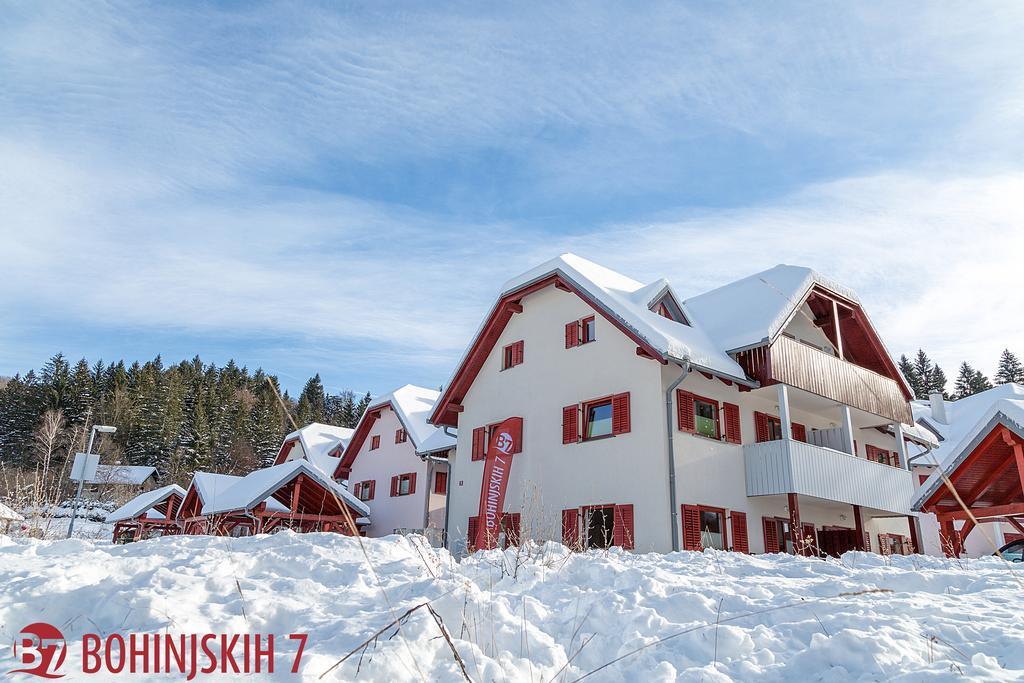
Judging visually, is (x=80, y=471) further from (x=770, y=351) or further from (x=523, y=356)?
(x=770, y=351)

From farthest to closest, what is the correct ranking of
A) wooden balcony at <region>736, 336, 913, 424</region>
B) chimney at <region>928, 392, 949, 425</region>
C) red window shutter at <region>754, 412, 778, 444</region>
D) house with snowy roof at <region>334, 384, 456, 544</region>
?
chimney at <region>928, 392, 949, 425</region>
house with snowy roof at <region>334, 384, 456, 544</region>
red window shutter at <region>754, 412, 778, 444</region>
wooden balcony at <region>736, 336, 913, 424</region>

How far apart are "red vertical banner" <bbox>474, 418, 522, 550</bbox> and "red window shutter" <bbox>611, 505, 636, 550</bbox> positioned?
10.8 feet

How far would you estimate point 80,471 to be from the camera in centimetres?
2011

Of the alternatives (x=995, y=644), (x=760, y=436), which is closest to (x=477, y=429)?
(x=760, y=436)

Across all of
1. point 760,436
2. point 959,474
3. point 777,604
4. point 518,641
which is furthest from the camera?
point 760,436

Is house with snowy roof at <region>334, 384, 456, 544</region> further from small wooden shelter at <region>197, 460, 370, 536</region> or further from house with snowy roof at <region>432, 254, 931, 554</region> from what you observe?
house with snowy roof at <region>432, 254, 931, 554</region>

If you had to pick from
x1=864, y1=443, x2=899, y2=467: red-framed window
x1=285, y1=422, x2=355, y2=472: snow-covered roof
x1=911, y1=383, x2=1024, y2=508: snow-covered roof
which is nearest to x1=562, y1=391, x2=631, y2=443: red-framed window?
x1=911, y1=383, x2=1024, y2=508: snow-covered roof

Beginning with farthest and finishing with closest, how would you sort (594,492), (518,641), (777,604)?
(594,492)
(777,604)
(518,641)

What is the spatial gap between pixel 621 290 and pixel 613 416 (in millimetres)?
3887

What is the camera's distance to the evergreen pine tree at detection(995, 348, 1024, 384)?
227 ft

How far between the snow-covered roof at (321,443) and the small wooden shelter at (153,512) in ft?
21.8

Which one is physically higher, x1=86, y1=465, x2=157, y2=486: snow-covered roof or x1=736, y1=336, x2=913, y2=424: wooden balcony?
x1=736, y1=336, x2=913, y2=424: wooden balcony

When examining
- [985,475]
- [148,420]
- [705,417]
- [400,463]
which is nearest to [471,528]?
[705,417]

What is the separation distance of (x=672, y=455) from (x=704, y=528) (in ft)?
6.81
